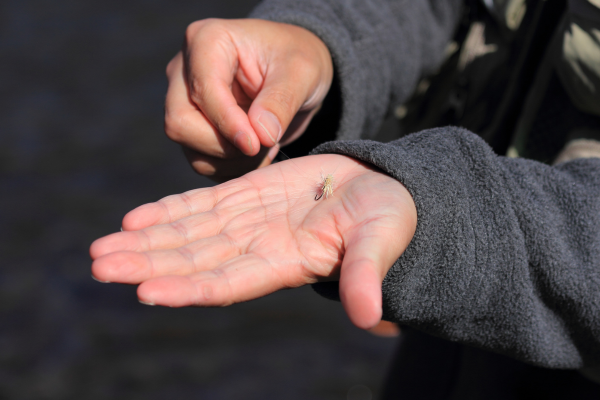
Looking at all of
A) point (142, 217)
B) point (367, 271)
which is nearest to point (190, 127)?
point (142, 217)

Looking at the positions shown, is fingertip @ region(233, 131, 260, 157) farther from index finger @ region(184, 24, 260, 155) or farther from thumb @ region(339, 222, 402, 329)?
thumb @ region(339, 222, 402, 329)

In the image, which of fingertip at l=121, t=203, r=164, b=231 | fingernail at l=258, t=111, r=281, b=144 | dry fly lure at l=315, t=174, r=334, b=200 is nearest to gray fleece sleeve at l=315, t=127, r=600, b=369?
dry fly lure at l=315, t=174, r=334, b=200

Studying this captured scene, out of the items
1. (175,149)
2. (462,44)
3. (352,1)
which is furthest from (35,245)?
(462,44)

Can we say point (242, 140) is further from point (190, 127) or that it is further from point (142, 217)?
point (142, 217)

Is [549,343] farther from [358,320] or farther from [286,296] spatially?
[286,296]

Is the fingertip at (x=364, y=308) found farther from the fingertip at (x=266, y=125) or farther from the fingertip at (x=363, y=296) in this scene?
the fingertip at (x=266, y=125)

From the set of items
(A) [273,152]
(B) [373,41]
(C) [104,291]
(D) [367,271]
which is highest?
(B) [373,41]

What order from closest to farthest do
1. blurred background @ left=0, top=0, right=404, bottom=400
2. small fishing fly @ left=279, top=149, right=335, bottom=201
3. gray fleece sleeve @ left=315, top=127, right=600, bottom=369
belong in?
gray fleece sleeve @ left=315, top=127, right=600, bottom=369 < small fishing fly @ left=279, top=149, right=335, bottom=201 < blurred background @ left=0, top=0, right=404, bottom=400
